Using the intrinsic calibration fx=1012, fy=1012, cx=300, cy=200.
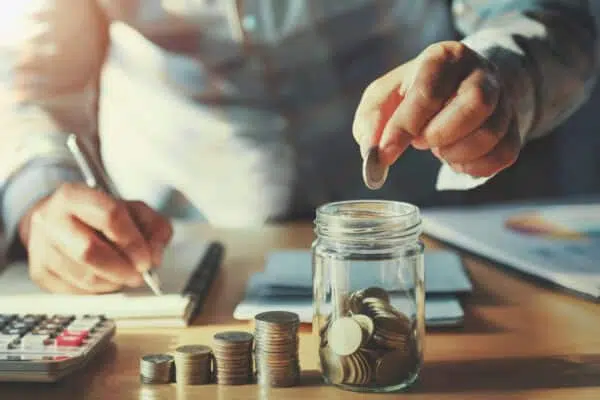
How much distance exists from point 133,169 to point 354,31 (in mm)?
363

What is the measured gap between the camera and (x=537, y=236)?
112 centimetres

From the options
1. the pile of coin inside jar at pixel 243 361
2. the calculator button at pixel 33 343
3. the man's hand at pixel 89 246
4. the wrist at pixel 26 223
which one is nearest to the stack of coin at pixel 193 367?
the pile of coin inside jar at pixel 243 361

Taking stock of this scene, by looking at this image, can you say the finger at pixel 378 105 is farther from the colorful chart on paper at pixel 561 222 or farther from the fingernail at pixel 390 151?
the colorful chart on paper at pixel 561 222

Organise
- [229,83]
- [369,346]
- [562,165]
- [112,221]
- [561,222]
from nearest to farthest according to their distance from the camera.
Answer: [369,346], [112,221], [561,222], [229,83], [562,165]

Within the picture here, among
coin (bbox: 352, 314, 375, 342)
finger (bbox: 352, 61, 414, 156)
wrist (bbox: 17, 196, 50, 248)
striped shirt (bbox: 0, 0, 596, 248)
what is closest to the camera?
coin (bbox: 352, 314, 375, 342)

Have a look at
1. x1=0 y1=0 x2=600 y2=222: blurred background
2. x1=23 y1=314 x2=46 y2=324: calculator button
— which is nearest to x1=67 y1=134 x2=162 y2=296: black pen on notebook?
x1=23 y1=314 x2=46 y2=324: calculator button

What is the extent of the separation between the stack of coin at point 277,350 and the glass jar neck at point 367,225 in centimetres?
7

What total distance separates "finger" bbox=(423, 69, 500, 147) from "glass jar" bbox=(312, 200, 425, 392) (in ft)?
0.24

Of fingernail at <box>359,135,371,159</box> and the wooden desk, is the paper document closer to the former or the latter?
the wooden desk

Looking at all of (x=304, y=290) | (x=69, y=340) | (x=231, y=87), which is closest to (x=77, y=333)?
(x=69, y=340)

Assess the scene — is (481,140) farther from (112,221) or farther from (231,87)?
(231,87)

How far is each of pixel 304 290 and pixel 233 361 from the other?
202 millimetres

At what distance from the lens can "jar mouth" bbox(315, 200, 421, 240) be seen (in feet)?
2.30

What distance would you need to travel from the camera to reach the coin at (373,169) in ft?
2.47
